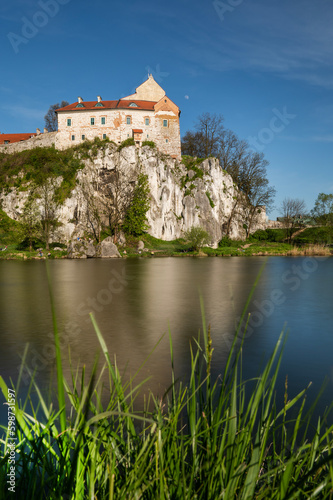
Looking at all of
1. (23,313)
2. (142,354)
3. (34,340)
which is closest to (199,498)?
(142,354)

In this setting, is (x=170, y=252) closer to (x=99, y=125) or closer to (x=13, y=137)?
(x=99, y=125)

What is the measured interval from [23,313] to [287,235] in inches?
2377

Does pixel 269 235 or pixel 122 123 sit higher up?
pixel 122 123

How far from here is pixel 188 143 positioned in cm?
7444

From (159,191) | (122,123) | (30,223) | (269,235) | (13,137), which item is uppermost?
(13,137)

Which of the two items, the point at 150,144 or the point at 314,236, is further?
the point at 314,236

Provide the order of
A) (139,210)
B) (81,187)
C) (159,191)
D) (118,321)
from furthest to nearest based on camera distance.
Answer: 1. (159,191)
2. (81,187)
3. (139,210)
4. (118,321)

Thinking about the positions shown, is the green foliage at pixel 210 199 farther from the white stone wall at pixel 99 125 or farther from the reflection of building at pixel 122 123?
the white stone wall at pixel 99 125

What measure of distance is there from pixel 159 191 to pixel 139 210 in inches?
238

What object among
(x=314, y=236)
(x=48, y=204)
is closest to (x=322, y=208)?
(x=314, y=236)

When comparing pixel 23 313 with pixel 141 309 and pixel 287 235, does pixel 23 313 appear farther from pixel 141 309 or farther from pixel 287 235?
pixel 287 235

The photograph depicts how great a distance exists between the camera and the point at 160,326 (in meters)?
9.29

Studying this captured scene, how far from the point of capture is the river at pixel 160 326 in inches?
241

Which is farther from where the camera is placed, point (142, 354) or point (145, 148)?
point (145, 148)
